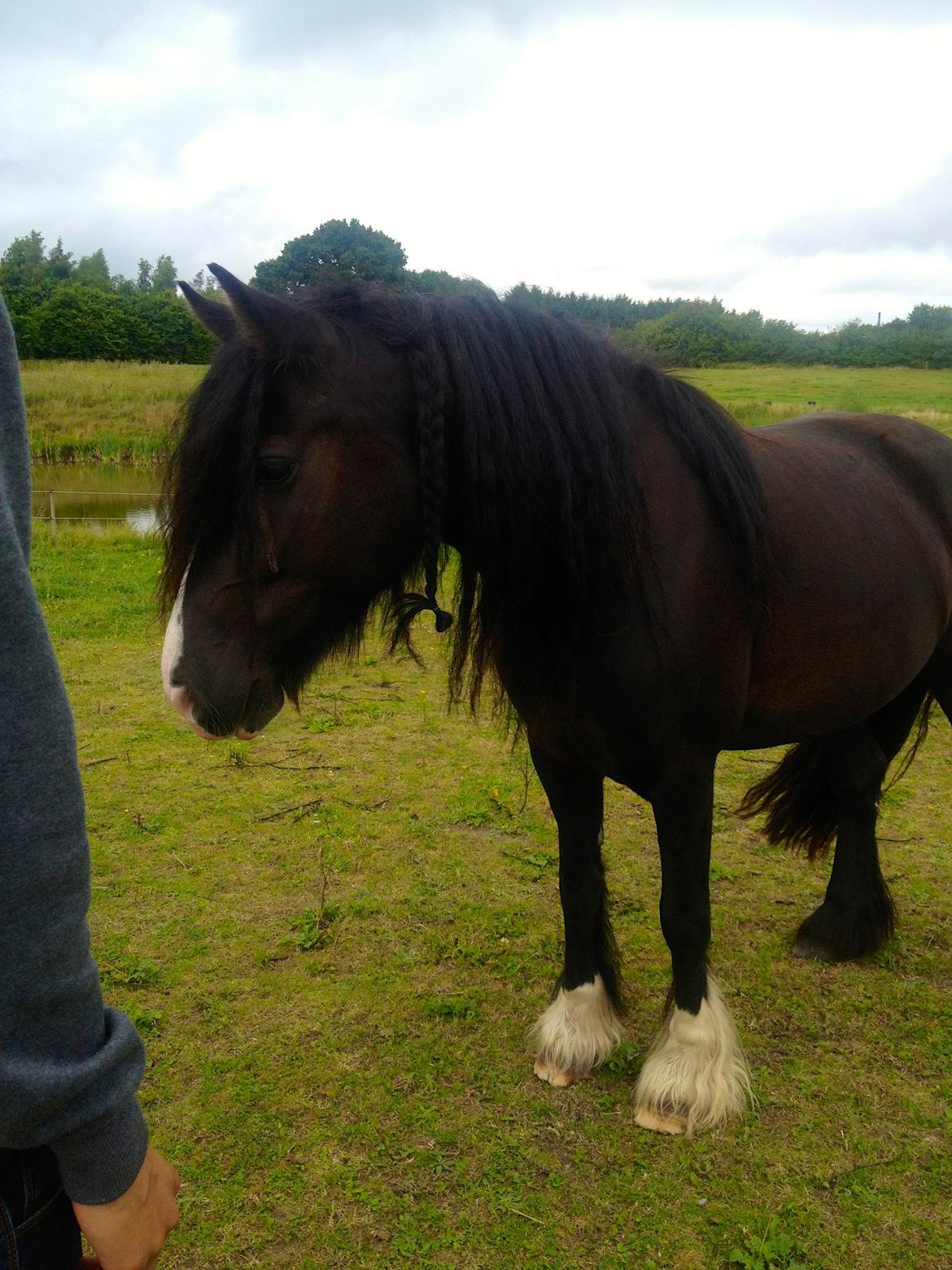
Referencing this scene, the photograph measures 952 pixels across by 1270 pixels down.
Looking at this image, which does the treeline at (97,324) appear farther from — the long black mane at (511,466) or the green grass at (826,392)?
the long black mane at (511,466)

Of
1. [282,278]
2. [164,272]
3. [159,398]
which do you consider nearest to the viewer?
[282,278]

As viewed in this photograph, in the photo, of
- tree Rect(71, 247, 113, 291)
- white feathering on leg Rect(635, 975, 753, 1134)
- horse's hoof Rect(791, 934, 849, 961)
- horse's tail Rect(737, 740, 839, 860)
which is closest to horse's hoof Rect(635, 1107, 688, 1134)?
white feathering on leg Rect(635, 975, 753, 1134)

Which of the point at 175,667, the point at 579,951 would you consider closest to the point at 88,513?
the point at 579,951

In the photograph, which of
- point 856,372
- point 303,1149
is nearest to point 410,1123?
point 303,1149

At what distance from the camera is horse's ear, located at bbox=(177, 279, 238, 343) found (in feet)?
5.87

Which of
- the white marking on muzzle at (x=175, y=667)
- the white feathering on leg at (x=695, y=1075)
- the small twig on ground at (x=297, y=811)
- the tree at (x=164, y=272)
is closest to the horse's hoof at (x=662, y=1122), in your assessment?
the white feathering on leg at (x=695, y=1075)

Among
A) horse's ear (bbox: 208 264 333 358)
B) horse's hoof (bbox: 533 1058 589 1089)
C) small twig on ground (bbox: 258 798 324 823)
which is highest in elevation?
horse's ear (bbox: 208 264 333 358)

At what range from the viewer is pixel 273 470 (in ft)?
5.60

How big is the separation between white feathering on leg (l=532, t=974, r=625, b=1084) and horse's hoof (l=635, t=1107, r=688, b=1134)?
239 millimetres

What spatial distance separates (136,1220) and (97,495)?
15.0m

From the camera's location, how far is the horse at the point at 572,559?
173 cm

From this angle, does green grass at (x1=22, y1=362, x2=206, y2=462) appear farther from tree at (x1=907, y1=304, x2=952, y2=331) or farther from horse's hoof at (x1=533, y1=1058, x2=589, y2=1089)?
tree at (x1=907, y1=304, x2=952, y2=331)

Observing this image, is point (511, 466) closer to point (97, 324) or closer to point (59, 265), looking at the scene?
point (97, 324)

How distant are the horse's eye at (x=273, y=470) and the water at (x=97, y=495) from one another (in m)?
9.49
